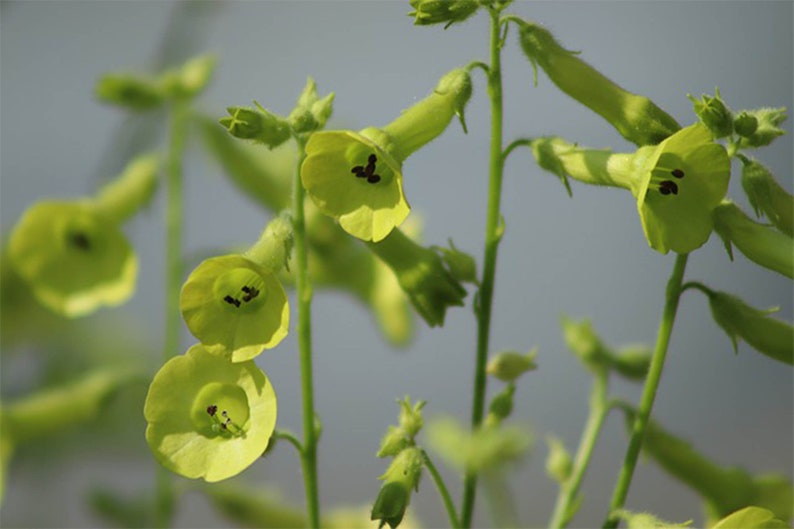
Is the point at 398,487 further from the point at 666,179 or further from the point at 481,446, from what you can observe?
the point at 666,179

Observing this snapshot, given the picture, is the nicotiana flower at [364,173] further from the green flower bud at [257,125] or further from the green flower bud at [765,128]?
the green flower bud at [765,128]

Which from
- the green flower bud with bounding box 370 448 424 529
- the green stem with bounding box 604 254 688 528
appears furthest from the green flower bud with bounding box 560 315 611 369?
the green flower bud with bounding box 370 448 424 529

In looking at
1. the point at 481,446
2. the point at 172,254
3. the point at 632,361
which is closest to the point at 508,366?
the point at 481,446

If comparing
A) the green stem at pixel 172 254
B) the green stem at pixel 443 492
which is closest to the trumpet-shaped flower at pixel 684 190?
the green stem at pixel 443 492

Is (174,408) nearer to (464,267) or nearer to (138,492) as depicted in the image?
(464,267)

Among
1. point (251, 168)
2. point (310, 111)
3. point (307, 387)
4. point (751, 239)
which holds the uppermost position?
point (251, 168)

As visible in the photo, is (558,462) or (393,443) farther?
(558,462)

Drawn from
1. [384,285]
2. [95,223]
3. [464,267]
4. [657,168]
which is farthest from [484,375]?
[95,223]
